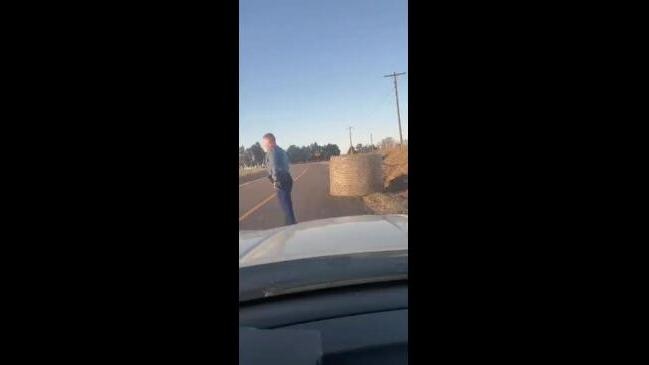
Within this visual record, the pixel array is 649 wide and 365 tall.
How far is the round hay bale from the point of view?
436cm

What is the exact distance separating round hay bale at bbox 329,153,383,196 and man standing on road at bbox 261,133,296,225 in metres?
0.52

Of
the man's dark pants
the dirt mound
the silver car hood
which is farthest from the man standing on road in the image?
the dirt mound

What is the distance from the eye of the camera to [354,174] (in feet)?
14.9

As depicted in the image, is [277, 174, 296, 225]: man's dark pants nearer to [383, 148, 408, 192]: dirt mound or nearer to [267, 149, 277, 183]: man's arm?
[267, 149, 277, 183]: man's arm

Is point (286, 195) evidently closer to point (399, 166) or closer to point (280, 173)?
point (280, 173)

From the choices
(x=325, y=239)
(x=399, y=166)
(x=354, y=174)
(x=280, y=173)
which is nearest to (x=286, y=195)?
(x=280, y=173)

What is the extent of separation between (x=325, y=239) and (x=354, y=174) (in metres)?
2.03

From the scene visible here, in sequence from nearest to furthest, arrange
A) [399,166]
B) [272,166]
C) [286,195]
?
[399,166]
[272,166]
[286,195]

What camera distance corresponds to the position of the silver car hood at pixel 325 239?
2.32m

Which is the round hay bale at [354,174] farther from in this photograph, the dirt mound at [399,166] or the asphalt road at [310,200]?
the dirt mound at [399,166]
